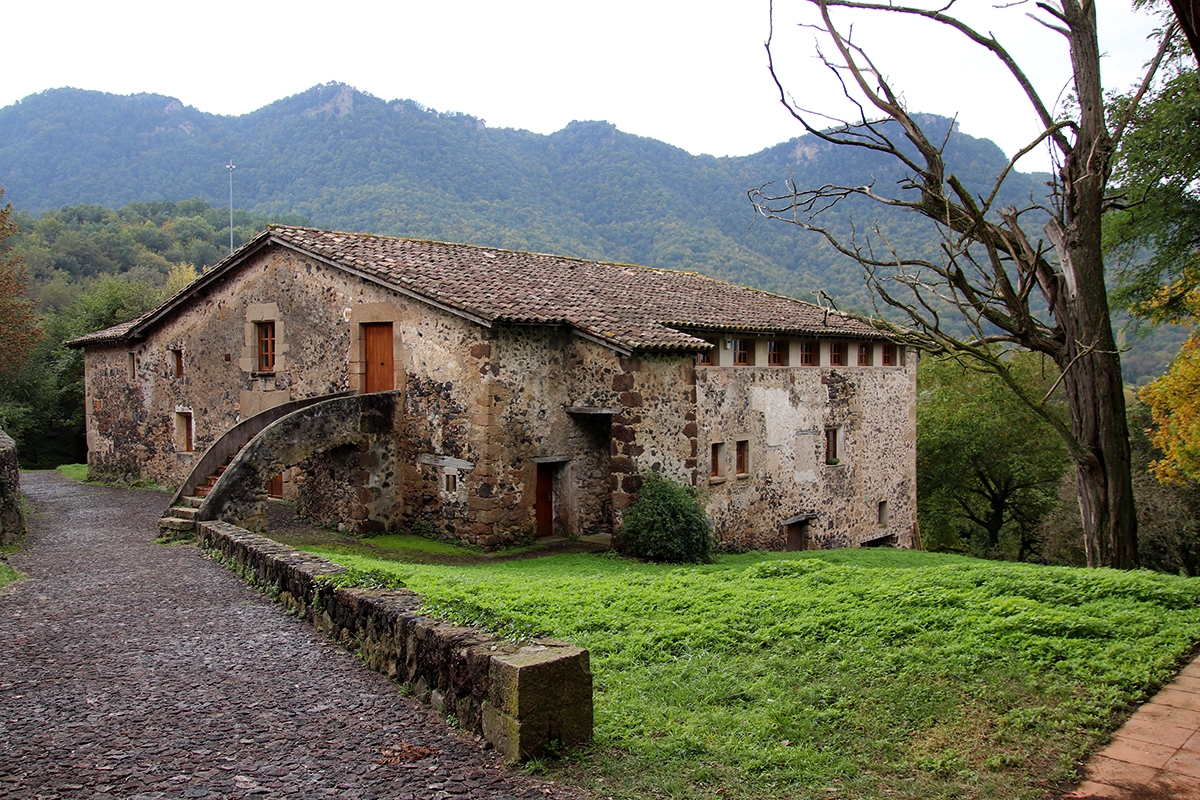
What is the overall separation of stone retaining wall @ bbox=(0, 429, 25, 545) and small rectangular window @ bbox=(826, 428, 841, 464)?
1657 cm

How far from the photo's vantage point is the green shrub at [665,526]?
549 inches

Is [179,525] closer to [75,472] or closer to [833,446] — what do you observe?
[833,446]

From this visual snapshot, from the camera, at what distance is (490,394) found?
14.1m

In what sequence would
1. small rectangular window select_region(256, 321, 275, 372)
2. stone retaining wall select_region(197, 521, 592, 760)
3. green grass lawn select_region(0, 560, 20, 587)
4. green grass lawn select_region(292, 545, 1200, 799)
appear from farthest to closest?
small rectangular window select_region(256, 321, 275, 372) < green grass lawn select_region(0, 560, 20, 587) < stone retaining wall select_region(197, 521, 592, 760) < green grass lawn select_region(292, 545, 1200, 799)

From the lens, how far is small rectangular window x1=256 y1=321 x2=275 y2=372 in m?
18.0

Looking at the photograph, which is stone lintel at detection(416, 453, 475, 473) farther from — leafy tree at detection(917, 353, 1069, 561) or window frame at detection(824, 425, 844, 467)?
leafy tree at detection(917, 353, 1069, 561)

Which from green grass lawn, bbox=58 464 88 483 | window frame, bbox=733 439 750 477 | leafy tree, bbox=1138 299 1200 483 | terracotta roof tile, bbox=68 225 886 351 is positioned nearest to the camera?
terracotta roof tile, bbox=68 225 886 351

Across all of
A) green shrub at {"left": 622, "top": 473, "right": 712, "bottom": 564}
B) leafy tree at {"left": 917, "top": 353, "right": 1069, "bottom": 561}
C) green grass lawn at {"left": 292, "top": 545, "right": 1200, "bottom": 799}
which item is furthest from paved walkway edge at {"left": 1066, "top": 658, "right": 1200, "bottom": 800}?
leafy tree at {"left": 917, "top": 353, "right": 1069, "bottom": 561}

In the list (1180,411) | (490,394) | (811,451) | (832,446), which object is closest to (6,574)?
(490,394)

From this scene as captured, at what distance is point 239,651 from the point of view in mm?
6949

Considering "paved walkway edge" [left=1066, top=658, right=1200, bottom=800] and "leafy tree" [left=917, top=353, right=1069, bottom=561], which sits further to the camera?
"leafy tree" [left=917, top=353, right=1069, bottom=561]

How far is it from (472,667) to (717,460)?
12.4 metres

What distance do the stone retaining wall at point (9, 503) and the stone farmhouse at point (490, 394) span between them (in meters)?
2.43

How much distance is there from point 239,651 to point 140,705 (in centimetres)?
125
